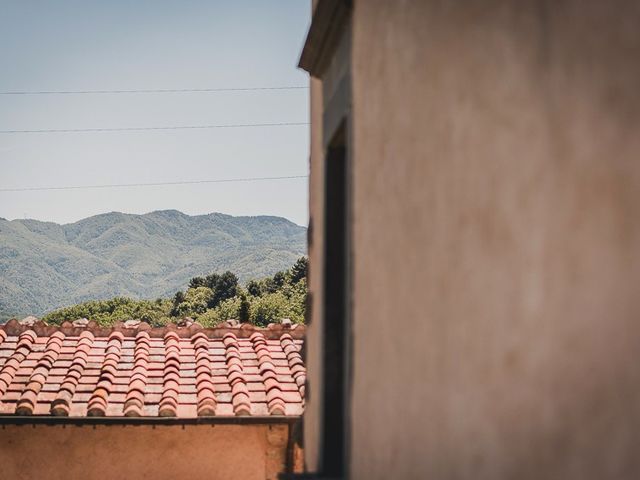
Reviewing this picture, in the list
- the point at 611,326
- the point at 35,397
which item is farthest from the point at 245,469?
the point at 611,326

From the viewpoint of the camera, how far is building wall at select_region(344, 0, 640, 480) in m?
1.27

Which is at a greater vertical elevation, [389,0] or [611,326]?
[389,0]

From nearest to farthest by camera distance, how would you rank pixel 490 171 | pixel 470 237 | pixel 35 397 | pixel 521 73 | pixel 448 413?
pixel 521 73 < pixel 490 171 < pixel 470 237 < pixel 448 413 < pixel 35 397

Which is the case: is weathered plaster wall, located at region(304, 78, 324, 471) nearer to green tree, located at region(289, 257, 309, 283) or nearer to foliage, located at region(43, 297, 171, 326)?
foliage, located at region(43, 297, 171, 326)

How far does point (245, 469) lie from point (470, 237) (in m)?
7.03

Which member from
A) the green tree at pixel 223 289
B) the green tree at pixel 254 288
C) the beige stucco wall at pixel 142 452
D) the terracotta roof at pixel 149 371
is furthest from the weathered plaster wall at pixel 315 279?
the green tree at pixel 223 289

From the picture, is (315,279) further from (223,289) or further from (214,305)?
(223,289)

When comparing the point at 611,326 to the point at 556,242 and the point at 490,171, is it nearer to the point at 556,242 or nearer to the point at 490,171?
the point at 556,242

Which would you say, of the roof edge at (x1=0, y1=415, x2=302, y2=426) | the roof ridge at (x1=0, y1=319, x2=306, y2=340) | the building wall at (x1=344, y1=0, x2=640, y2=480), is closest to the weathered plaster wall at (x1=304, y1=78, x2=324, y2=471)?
the building wall at (x1=344, y1=0, x2=640, y2=480)

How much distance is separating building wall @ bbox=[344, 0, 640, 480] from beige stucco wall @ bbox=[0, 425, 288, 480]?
18.8 ft

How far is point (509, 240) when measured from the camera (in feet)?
5.57

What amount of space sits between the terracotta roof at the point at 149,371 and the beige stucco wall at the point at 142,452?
292 mm

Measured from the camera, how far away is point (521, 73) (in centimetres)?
166

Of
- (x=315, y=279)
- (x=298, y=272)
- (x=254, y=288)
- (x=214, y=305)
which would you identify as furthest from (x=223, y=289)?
(x=315, y=279)
